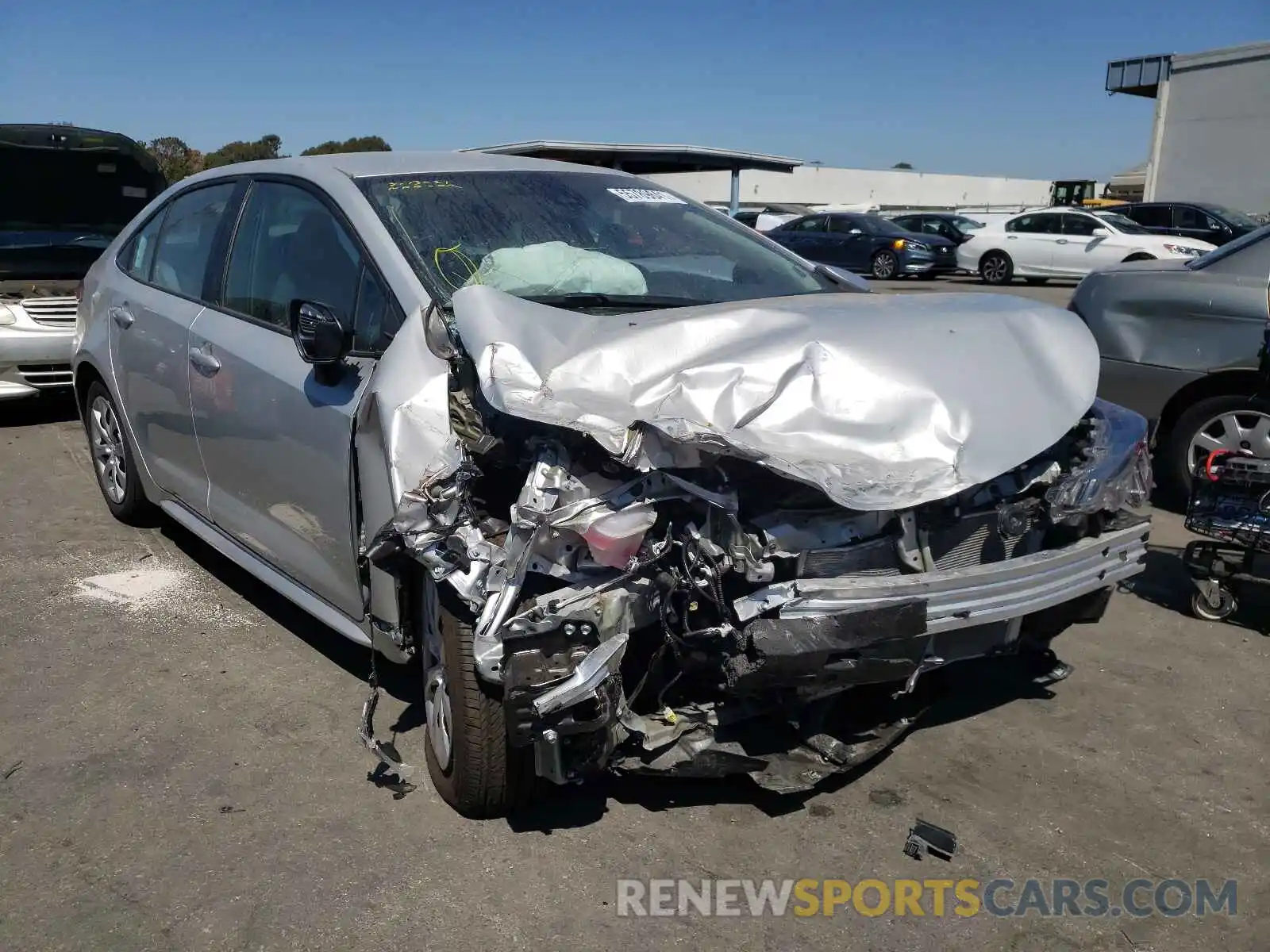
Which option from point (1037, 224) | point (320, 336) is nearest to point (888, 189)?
point (1037, 224)

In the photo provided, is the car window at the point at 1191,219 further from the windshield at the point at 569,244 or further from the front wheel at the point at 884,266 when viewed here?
the windshield at the point at 569,244

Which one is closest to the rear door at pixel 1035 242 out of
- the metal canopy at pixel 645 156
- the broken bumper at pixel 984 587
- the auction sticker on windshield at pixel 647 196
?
the metal canopy at pixel 645 156

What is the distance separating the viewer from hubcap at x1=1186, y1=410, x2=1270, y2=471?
5375 millimetres

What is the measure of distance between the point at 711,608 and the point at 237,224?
263cm

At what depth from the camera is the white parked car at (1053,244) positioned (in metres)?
19.3

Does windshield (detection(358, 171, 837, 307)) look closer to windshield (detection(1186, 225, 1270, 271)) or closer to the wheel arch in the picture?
the wheel arch

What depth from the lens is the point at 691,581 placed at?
2.64 meters

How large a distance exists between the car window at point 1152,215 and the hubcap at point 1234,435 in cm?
1783

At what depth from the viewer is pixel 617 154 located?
10.2 m

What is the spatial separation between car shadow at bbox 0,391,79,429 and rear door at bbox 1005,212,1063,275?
55.3 feet

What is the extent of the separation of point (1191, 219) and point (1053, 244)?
3.13 metres

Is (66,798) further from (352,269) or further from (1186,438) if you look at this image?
(1186,438)

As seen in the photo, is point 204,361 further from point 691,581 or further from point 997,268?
point 997,268

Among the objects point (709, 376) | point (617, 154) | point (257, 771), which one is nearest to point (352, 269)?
point (709, 376)
